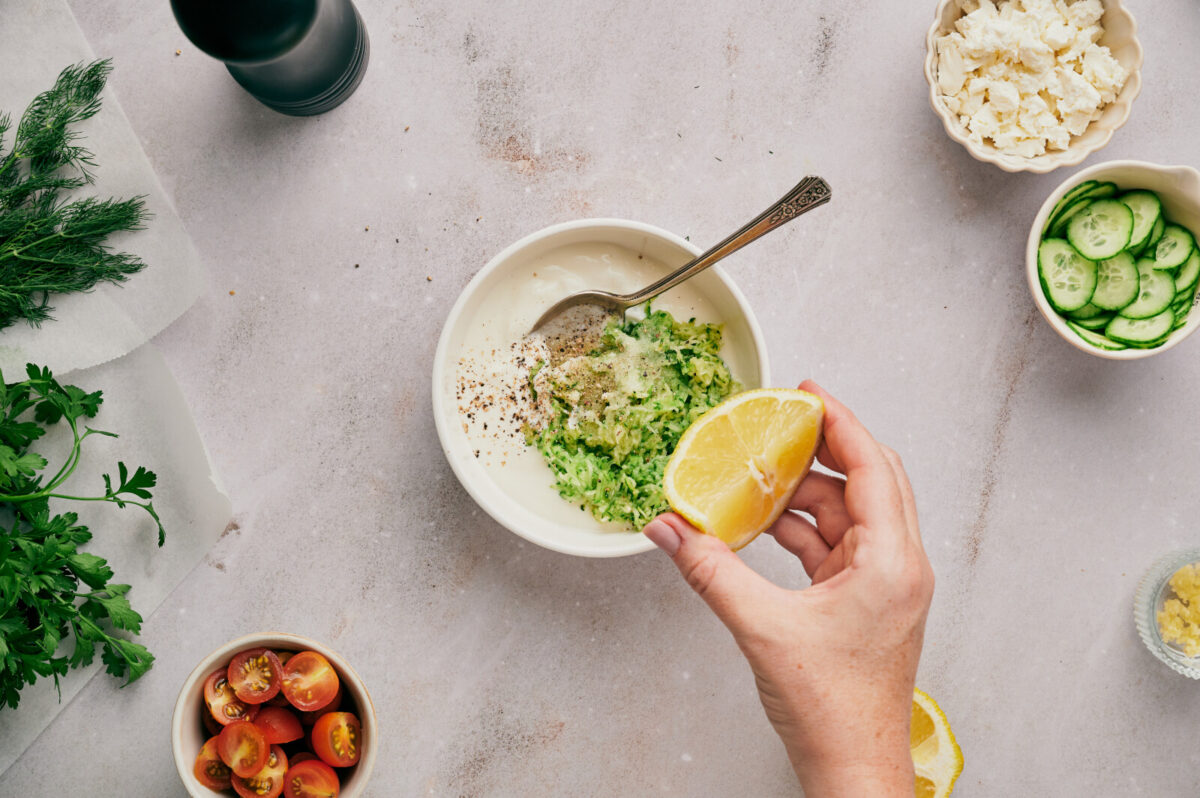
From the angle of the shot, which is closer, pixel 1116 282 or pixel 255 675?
pixel 255 675

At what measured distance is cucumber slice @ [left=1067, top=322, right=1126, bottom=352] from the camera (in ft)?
6.30

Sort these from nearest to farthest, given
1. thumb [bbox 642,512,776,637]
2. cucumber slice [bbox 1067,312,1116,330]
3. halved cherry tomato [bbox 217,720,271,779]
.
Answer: thumb [bbox 642,512,776,637]
halved cherry tomato [bbox 217,720,271,779]
cucumber slice [bbox 1067,312,1116,330]

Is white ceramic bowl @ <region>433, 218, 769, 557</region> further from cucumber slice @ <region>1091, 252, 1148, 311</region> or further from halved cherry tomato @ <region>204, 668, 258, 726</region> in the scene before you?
cucumber slice @ <region>1091, 252, 1148, 311</region>

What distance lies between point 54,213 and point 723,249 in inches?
59.4

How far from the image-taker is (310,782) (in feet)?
5.44

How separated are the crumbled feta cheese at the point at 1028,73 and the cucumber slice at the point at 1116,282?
30 centimetres

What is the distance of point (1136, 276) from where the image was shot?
191 cm

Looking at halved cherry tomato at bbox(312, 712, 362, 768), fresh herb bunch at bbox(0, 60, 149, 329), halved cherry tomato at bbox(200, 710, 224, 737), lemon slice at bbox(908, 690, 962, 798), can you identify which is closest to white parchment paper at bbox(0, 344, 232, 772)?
fresh herb bunch at bbox(0, 60, 149, 329)

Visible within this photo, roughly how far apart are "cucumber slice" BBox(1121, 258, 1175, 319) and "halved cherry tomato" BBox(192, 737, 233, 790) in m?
2.24

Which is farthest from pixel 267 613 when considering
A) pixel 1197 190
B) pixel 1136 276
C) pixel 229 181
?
pixel 1197 190

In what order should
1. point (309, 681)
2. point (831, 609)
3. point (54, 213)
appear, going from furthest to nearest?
point (54, 213)
point (309, 681)
point (831, 609)

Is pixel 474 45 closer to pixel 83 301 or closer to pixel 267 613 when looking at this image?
pixel 83 301

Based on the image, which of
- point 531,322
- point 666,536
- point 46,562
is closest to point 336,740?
point 46,562

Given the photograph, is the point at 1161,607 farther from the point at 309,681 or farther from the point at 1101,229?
the point at 309,681
